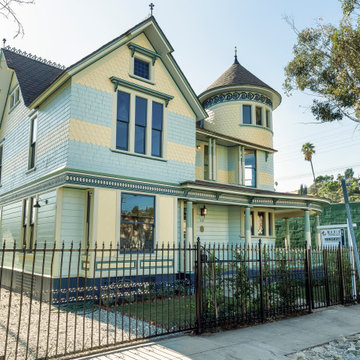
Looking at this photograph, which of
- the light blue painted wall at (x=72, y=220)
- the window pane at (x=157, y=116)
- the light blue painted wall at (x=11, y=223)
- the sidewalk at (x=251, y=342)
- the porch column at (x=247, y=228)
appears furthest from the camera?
the porch column at (x=247, y=228)

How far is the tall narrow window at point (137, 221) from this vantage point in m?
11.9

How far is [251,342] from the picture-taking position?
21.7ft

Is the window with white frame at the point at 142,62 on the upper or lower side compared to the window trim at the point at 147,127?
upper

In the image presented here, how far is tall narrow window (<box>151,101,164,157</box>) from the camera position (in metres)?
13.3

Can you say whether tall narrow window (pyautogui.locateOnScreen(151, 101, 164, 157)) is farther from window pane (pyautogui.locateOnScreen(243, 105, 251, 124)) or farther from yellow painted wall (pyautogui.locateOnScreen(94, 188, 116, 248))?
window pane (pyautogui.locateOnScreen(243, 105, 251, 124))

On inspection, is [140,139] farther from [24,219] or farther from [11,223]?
[11,223]

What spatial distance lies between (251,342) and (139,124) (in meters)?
8.63

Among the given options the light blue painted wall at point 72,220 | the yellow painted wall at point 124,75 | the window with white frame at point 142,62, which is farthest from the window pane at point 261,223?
the light blue painted wall at point 72,220

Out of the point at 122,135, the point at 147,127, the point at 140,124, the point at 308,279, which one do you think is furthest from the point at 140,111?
the point at 308,279

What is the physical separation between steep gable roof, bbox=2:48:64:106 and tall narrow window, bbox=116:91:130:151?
12.4 ft

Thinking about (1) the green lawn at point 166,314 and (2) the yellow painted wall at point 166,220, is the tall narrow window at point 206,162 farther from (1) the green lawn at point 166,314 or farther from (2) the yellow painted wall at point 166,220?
(1) the green lawn at point 166,314

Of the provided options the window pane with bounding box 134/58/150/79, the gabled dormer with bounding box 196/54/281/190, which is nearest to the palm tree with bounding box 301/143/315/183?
the gabled dormer with bounding box 196/54/281/190

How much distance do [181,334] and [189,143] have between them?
8.79 metres

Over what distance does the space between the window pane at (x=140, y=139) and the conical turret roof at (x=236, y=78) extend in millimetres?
8993
